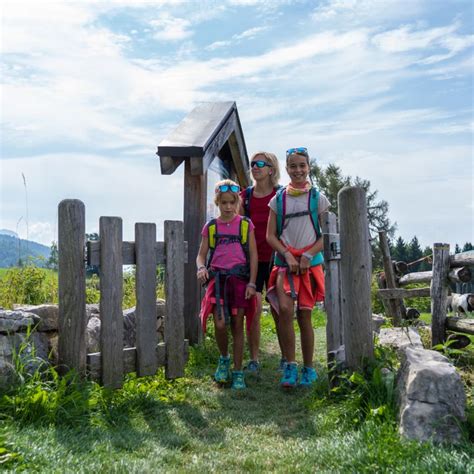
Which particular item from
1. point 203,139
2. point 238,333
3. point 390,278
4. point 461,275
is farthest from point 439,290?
point 390,278

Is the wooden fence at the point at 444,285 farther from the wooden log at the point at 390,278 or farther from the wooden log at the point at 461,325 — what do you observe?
the wooden log at the point at 390,278

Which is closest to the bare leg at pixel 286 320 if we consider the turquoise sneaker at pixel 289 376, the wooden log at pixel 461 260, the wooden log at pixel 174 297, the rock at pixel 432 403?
the turquoise sneaker at pixel 289 376

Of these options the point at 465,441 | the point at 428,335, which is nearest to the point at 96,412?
the point at 465,441

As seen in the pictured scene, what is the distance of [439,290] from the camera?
8078mm

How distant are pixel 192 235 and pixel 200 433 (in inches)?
128

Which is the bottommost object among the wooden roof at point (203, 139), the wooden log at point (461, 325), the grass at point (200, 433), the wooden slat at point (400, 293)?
the grass at point (200, 433)

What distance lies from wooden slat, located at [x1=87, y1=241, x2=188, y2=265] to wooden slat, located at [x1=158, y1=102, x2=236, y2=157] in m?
1.33

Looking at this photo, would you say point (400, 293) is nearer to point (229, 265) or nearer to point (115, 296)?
point (229, 265)

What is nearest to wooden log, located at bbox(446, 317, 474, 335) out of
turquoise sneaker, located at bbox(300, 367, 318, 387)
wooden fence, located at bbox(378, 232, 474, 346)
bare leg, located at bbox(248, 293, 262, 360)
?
wooden fence, located at bbox(378, 232, 474, 346)

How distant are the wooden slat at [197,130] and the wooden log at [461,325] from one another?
378 cm

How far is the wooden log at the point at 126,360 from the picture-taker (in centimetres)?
532

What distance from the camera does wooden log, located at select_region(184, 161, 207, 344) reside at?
7430 mm

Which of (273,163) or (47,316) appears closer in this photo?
(47,316)

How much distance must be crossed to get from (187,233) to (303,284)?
2355 millimetres
